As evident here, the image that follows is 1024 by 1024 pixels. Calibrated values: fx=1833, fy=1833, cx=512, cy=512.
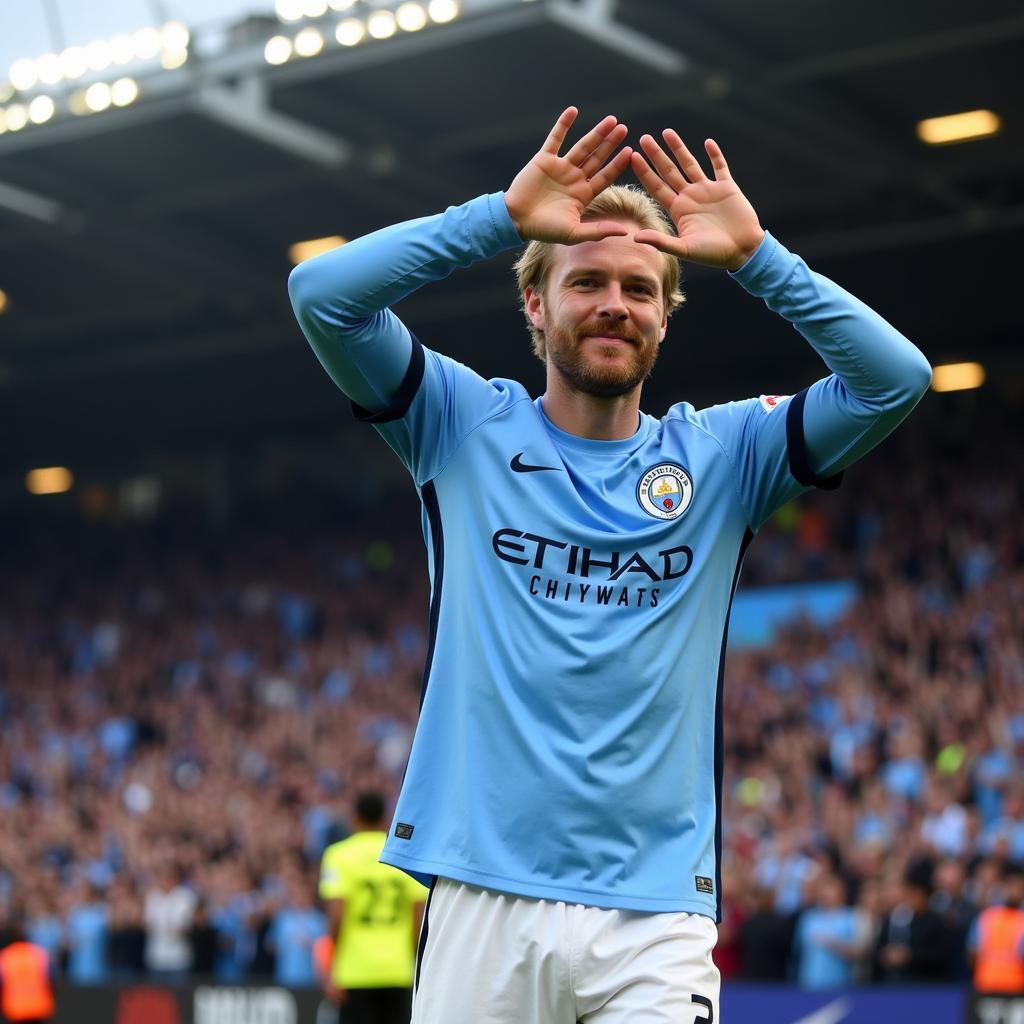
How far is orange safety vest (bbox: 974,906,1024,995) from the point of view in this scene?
11445mm

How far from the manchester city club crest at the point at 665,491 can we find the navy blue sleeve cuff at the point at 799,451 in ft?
0.67

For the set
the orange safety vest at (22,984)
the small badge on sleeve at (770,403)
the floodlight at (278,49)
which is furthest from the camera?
the floodlight at (278,49)

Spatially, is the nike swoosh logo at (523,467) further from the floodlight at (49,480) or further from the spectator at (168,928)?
the floodlight at (49,480)

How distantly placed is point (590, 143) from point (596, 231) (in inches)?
6.7

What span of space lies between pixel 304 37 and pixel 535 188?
14.5 meters

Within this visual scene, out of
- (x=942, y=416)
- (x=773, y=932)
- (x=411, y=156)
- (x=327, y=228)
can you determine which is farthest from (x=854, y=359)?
(x=942, y=416)

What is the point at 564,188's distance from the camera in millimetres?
3420

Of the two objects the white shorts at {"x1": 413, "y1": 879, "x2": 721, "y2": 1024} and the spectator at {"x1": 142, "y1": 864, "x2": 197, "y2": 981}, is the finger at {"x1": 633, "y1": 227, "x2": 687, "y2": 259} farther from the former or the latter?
the spectator at {"x1": 142, "y1": 864, "x2": 197, "y2": 981}

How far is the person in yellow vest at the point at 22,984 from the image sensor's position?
11344 mm

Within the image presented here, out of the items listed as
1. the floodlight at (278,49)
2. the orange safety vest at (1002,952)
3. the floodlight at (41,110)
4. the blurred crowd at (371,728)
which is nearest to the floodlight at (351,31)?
the floodlight at (278,49)

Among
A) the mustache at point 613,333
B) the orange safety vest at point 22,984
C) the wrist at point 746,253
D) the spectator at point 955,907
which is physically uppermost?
the wrist at point 746,253

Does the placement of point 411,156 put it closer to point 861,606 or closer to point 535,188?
point 861,606

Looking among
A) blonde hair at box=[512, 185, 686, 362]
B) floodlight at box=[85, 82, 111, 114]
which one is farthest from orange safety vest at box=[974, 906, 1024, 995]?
floodlight at box=[85, 82, 111, 114]

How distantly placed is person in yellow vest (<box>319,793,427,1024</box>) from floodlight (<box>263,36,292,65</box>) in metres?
9.61
